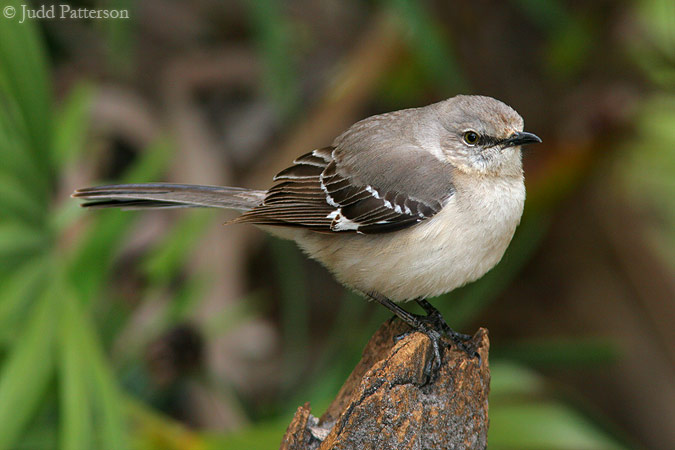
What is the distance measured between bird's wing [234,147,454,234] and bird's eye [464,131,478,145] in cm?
21

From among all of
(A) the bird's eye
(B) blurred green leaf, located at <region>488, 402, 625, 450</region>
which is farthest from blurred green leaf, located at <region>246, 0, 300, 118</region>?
(B) blurred green leaf, located at <region>488, 402, 625, 450</region>

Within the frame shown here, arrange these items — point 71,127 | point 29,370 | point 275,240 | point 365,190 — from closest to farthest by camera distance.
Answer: point 365,190
point 29,370
point 71,127
point 275,240

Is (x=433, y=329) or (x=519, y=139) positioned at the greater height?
(x=519, y=139)

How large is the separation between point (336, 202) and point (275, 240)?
276cm

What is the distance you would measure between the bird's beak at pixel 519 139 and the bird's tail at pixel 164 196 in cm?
109

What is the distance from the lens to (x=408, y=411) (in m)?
2.17

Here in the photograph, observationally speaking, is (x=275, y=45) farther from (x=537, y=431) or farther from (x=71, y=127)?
(x=537, y=431)

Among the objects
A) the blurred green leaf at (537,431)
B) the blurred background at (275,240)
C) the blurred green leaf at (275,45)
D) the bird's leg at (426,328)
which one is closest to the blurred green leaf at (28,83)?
the blurred background at (275,240)

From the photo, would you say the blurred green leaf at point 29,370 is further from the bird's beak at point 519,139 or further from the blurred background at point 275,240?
the bird's beak at point 519,139

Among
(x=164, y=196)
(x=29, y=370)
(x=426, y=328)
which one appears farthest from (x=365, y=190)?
(x=29, y=370)

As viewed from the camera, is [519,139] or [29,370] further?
[29,370]

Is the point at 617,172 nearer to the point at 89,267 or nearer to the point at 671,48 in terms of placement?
the point at 671,48

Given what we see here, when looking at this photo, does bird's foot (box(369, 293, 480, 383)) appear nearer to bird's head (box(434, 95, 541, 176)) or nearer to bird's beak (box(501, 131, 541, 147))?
bird's head (box(434, 95, 541, 176))

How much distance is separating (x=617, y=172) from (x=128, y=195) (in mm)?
3228
